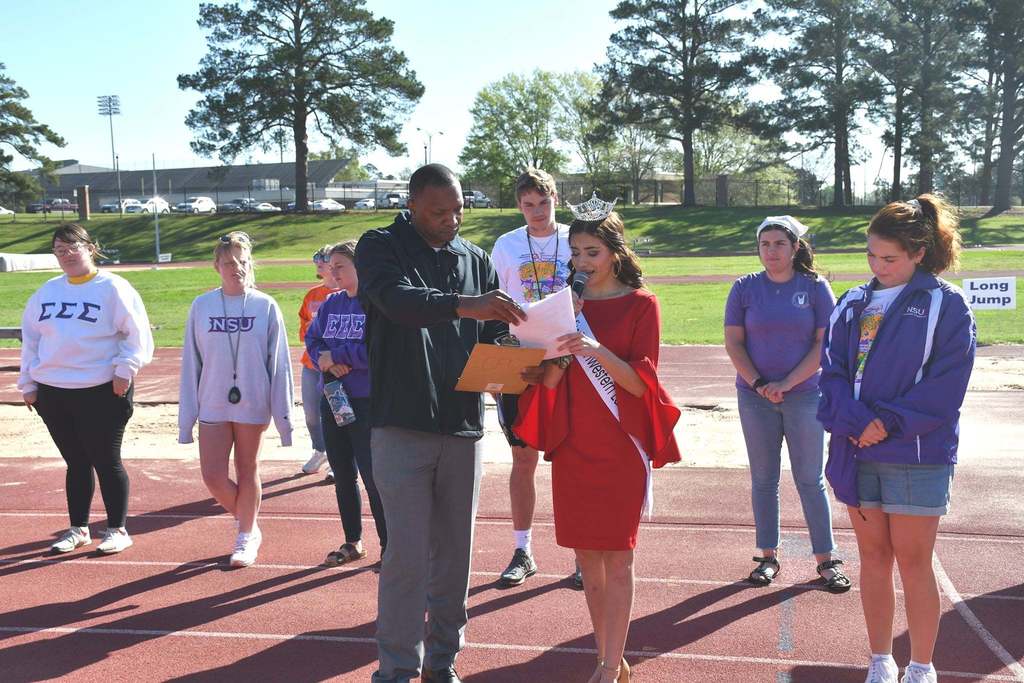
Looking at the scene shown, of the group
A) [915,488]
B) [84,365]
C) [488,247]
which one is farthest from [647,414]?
[488,247]

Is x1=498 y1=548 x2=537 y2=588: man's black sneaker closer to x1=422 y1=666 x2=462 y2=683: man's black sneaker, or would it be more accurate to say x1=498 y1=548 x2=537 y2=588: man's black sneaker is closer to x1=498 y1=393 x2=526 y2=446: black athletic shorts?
x1=422 y1=666 x2=462 y2=683: man's black sneaker

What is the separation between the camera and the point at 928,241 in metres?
4.05

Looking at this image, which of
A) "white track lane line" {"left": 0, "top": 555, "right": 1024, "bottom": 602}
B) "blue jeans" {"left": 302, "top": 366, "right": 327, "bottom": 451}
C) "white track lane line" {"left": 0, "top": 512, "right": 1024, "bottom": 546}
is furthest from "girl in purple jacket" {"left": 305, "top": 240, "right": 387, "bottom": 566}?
"blue jeans" {"left": 302, "top": 366, "right": 327, "bottom": 451}

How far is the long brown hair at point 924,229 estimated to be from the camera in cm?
402

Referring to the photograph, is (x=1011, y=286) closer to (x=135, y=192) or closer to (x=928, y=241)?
(x=928, y=241)

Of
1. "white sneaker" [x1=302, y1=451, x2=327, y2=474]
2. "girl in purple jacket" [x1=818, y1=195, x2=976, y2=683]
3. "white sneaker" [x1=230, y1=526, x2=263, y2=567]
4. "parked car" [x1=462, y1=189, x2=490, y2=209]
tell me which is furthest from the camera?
"parked car" [x1=462, y1=189, x2=490, y2=209]

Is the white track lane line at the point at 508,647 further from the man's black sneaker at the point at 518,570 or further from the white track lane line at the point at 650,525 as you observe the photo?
the white track lane line at the point at 650,525

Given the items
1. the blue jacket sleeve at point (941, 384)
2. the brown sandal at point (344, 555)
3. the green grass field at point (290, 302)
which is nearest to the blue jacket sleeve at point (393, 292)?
the blue jacket sleeve at point (941, 384)

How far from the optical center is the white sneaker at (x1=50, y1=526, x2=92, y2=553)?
641 centimetres

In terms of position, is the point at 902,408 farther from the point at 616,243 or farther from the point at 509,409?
the point at 509,409

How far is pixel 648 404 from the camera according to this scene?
13.1 feet

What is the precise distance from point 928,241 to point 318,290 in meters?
4.98

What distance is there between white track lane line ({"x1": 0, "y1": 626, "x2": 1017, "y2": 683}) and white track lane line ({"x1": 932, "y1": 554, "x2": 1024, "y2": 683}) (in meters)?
0.13

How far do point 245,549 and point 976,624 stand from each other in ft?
13.6
